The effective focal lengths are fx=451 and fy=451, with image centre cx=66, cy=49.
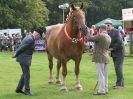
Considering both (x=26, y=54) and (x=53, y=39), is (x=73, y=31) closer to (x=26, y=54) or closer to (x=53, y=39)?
(x=53, y=39)

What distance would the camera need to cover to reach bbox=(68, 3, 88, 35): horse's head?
41.3 ft

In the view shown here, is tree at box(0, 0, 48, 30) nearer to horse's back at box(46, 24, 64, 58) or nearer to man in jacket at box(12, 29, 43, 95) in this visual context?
horse's back at box(46, 24, 64, 58)

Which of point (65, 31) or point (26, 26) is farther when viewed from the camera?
point (26, 26)

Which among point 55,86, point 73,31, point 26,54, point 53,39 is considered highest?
point 73,31

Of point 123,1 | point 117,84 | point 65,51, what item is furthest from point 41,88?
point 123,1

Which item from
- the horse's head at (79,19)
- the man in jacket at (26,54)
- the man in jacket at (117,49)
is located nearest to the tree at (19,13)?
the man in jacket at (117,49)

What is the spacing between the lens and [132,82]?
600 inches

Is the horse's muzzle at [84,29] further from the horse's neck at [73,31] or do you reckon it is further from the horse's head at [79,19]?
the horse's neck at [73,31]

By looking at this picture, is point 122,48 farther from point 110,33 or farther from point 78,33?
point 78,33

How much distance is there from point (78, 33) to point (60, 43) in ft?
2.22

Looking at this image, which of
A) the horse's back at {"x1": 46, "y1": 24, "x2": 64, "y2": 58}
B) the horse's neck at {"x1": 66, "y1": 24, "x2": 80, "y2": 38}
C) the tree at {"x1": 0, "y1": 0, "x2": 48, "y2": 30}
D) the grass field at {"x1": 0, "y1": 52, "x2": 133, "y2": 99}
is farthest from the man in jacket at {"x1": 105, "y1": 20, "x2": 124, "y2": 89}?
the tree at {"x1": 0, "y1": 0, "x2": 48, "y2": 30}

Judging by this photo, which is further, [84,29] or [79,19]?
[79,19]

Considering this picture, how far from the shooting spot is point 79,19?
12.9 meters

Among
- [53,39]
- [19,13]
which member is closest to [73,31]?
[53,39]
